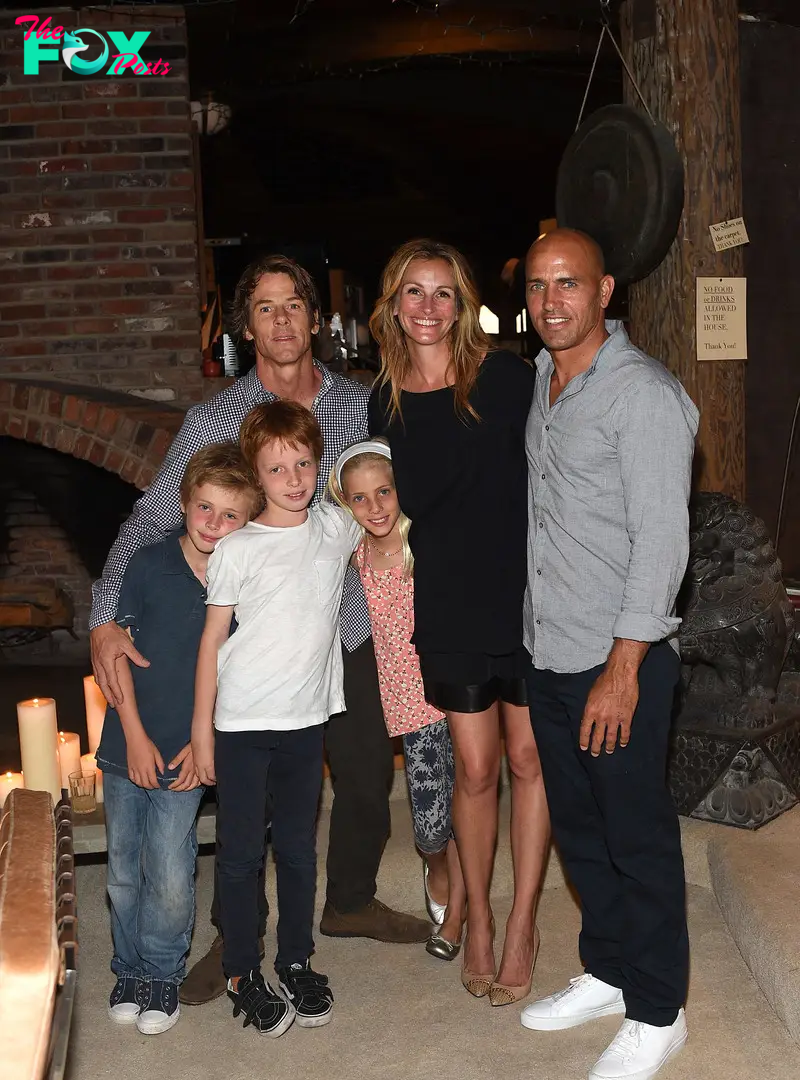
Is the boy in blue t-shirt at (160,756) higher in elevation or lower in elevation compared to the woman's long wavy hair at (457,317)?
lower

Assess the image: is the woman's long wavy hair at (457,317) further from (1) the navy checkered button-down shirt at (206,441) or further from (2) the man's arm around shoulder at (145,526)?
(2) the man's arm around shoulder at (145,526)

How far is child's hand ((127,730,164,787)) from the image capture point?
233 centimetres

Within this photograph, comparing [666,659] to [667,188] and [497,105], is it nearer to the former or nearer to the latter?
[667,188]

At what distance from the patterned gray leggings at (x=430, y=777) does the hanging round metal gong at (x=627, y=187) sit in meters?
1.52

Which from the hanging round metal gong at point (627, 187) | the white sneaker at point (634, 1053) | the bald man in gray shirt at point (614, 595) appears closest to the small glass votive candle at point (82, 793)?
the bald man in gray shirt at point (614, 595)

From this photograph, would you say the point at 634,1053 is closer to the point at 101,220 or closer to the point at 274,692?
the point at 274,692

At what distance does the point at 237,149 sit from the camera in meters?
6.91

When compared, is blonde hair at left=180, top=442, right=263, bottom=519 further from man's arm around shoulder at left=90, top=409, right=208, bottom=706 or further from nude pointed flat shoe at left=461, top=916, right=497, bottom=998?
nude pointed flat shoe at left=461, top=916, right=497, bottom=998

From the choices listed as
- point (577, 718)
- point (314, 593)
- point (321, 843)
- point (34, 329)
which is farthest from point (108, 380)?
point (577, 718)

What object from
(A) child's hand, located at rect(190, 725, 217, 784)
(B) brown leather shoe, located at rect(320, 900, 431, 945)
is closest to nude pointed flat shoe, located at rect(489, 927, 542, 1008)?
(B) brown leather shoe, located at rect(320, 900, 431, 945)

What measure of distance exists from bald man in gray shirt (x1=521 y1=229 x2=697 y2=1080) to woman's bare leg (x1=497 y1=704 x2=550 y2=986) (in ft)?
0.47

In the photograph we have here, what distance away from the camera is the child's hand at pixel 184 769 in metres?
2.34

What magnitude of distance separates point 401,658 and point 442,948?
68 cm

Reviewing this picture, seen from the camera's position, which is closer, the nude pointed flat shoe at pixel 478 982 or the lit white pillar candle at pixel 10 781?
the nude pointed flat shoe at pixel 478 982
